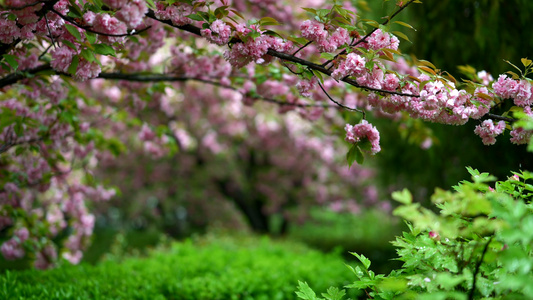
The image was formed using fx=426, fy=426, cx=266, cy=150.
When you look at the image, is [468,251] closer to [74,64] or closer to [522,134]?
[522,134]

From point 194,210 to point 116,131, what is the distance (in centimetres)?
557

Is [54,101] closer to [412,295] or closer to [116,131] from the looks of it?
[412,295]

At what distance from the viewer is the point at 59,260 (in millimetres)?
5242

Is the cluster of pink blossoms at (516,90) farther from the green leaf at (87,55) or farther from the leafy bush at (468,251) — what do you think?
the green leaf at (87,55)

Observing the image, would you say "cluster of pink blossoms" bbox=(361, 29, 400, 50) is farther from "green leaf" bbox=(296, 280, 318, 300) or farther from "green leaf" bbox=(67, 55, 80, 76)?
"green leaf" bbox=(67, 55, 80, 76)

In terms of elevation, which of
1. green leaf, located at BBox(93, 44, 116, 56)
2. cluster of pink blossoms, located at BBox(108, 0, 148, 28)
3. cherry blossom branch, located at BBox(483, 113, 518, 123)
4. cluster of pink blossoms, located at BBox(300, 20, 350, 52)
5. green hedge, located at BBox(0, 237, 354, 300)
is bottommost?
green hedge, located at BBox(0, 237, 354, 300)

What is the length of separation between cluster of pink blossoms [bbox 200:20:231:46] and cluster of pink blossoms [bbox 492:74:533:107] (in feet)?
5.17

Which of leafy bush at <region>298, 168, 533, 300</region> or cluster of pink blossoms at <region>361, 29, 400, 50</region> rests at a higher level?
cluster of pink blossoms at <region>361, 29, 400, 50</region>

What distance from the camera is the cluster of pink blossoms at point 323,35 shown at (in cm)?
228

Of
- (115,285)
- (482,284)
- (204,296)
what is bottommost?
(115,285)

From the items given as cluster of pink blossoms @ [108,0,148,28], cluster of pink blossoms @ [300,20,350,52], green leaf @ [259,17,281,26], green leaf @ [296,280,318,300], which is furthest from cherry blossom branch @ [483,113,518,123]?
cluster of pink blossoms @ [108,0,148,28]

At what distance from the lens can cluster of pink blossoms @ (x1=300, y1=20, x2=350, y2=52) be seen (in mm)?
2277

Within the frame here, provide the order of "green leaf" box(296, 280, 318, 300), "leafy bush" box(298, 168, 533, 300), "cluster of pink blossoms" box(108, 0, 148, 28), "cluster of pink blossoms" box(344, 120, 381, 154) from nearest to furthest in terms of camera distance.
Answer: "leafy bush" box(298, 168, 533, 300) < "cluster of pink blossoms" box(108, 0, 148, 28) < "green leaf" box(296, 280, 318, 300) < "cluster of pink blossoms" box(344, 120, 381, 154)

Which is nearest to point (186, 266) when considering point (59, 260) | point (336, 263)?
point (59, 260)
